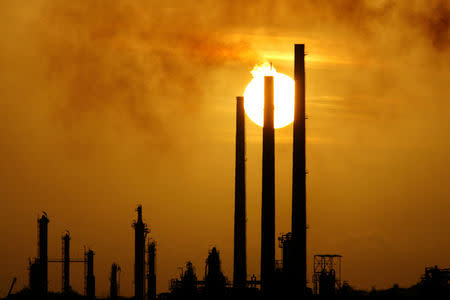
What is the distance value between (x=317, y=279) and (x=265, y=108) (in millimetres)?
14813

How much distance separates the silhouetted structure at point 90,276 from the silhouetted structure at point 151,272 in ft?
23.8

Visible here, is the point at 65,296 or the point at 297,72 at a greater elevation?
the point at 297,72

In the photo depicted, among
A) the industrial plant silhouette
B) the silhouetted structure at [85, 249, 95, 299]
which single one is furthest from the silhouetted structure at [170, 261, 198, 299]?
the silhouetted structure at [85, 249, 95, 299]

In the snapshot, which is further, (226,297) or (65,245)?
(65,245)

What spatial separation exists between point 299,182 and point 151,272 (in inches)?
1097

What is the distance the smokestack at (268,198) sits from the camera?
4541 centimetres

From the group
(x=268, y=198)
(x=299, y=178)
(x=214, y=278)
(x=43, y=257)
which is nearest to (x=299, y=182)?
(x=299, y=178)

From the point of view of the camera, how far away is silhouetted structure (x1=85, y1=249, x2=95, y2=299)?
3014 inches

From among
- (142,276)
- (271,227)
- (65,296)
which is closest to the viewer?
(271,227)

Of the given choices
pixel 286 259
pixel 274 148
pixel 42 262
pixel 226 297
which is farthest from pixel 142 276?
pixel 274 148

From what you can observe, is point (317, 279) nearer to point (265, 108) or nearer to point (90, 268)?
point (265, 108)

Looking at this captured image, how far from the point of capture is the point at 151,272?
70500 millimetres

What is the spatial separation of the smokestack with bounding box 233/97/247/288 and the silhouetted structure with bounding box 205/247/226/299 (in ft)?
3.11

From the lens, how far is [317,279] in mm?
57000
